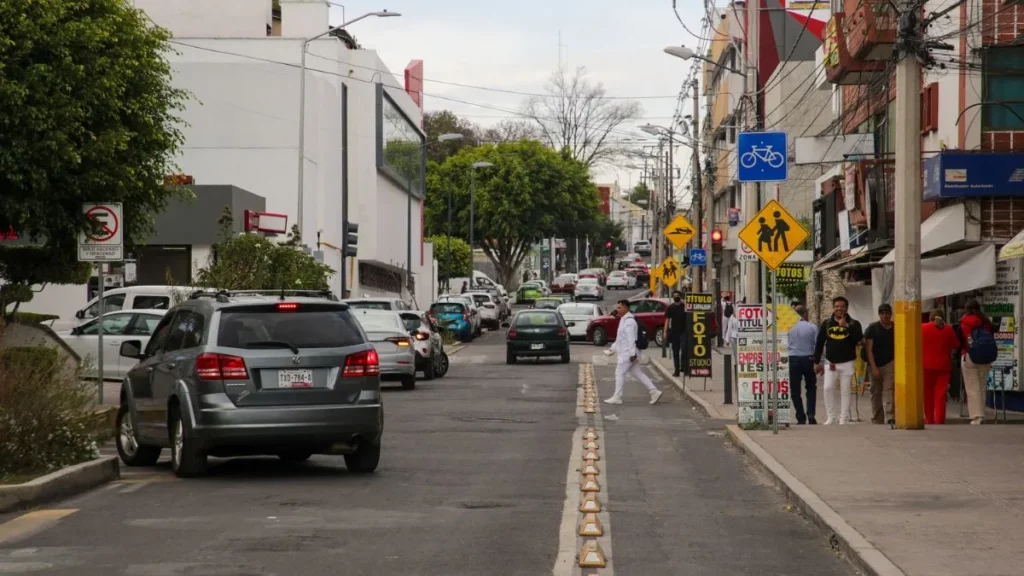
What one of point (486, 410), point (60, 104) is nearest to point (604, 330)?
point (486, 410)

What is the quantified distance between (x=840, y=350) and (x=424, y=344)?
1289 cm

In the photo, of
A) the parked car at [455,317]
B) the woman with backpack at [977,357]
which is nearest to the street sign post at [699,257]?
the parked car at [455,317]

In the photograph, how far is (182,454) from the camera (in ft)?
43.5

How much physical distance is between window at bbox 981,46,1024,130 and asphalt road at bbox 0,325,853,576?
8.02 meters

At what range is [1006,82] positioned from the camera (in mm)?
22203

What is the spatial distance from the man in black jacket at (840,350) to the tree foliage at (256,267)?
13.2 m

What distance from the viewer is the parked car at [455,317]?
51.8m

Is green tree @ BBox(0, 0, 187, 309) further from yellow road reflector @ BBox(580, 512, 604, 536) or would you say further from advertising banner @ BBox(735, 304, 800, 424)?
yellow road reflector @ BBox(580, 512, 604, 536)

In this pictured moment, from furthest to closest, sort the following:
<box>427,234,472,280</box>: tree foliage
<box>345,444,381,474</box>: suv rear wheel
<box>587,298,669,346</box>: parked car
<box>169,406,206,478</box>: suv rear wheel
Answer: <box>427,234,472,280</box>: tree foliage < <box>587,298,669,346</box>: parked car < <box>345,444,381,474</box>: suv rear wheel < <box>169,406,206,478</box>: suv rear wheel

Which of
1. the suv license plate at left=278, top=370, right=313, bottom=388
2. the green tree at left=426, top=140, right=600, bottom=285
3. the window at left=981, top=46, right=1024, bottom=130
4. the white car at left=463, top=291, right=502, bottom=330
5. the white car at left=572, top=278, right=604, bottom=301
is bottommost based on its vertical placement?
the suv license plate at left=278, top=370, right=313, bottom=388

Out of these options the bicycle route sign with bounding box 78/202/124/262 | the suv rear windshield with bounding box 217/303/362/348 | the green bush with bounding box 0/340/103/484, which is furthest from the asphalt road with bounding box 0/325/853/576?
the bicycle route sign with bounding box 78/202/124/262

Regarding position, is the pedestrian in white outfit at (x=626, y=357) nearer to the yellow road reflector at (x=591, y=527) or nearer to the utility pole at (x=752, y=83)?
the utility pole at (x=752, y=83)

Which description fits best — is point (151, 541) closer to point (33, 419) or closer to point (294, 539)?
point (294, 539)

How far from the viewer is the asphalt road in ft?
29.9
